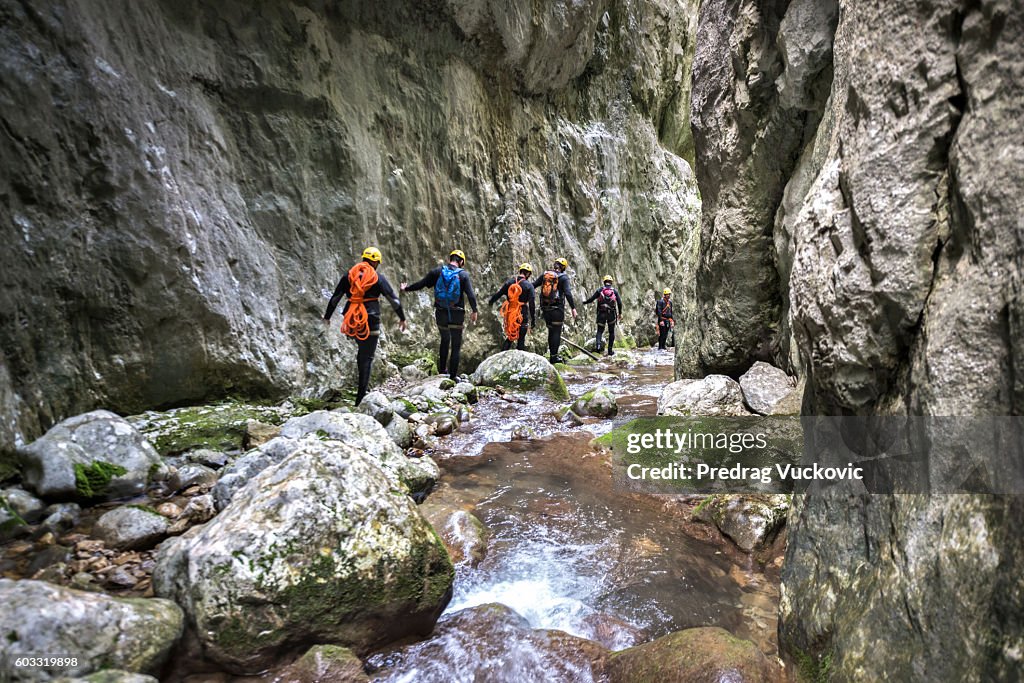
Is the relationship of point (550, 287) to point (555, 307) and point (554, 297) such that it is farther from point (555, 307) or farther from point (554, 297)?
point (555, 307)

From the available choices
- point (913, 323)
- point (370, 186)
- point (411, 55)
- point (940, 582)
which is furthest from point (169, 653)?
point (411, 55)

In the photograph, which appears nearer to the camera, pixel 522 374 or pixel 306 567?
pixel 306 567

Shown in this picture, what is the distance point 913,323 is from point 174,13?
9.35 meters

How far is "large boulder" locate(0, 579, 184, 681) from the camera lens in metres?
2.29

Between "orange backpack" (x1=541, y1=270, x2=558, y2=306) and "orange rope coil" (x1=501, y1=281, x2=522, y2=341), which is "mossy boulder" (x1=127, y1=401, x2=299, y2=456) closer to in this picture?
"orange rope coil" (x1=501, y1=281, x2=522, y2=341)

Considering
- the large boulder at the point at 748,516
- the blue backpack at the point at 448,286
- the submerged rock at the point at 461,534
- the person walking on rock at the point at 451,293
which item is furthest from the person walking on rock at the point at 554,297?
the submerged rock at the point at 461,534

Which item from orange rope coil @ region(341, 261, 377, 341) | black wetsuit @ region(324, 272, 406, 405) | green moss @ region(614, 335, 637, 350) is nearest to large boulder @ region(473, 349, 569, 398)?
black wetsuit @ region(324, 272, 406, 405)

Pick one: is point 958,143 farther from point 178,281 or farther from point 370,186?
point 370,186

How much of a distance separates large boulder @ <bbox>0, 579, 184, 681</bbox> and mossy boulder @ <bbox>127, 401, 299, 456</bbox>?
11.7 feet

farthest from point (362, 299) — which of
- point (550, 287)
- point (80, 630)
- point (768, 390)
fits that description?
point (550, 287)

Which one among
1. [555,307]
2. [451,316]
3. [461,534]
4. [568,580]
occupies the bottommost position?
[568,580]

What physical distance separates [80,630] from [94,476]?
269 centimetres

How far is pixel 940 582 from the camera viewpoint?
1852mm

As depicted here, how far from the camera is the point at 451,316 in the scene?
10328 mm
